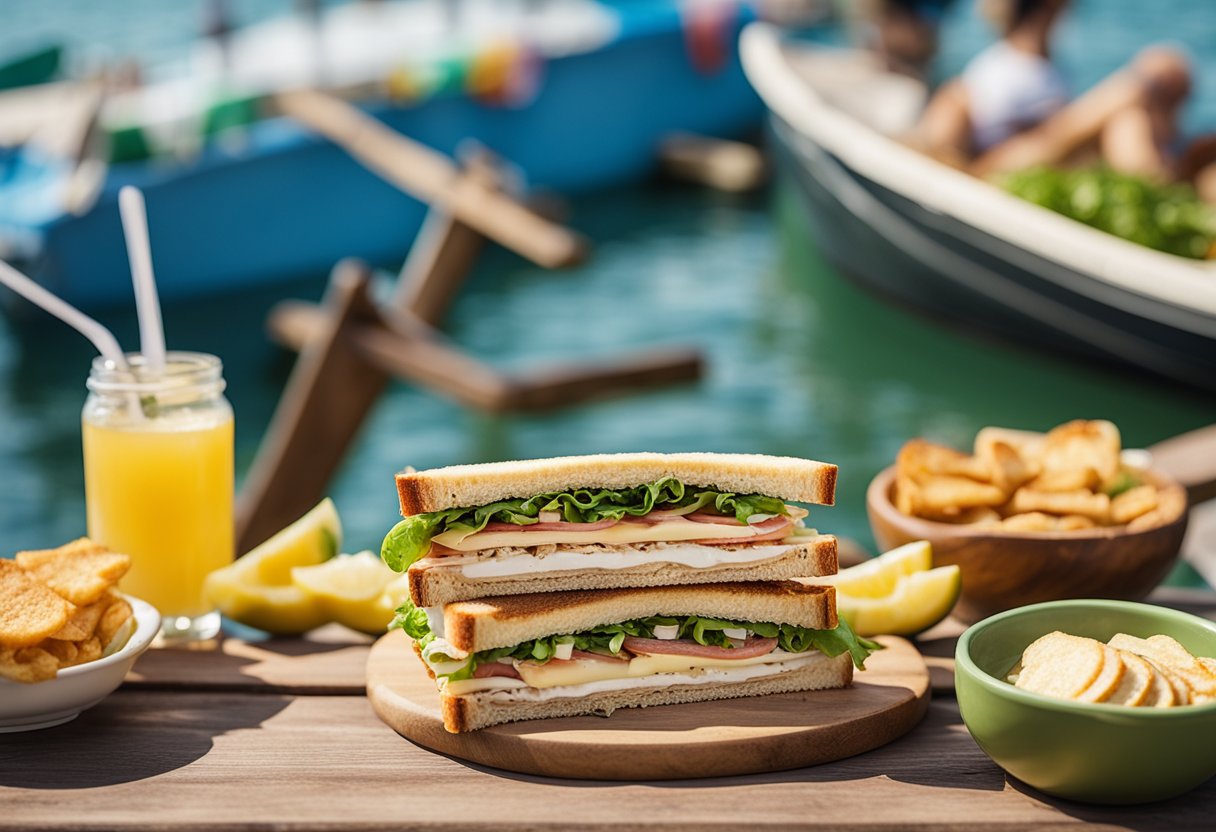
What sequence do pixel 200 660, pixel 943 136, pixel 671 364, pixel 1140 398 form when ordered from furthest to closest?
pixel 943 136 → pixel 1140 398 → pixel 671 364 → pixel 200 660

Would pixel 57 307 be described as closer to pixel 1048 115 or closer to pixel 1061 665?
pixel 1061 665

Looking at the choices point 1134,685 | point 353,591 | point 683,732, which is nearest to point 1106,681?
point 1134,685

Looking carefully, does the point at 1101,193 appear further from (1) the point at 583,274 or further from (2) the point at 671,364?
(1) the point at 583,274

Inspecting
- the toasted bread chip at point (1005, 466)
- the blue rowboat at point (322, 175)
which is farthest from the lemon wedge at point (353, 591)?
the blue rowboat at point (322, 175)

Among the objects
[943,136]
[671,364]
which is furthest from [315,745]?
[943,136]

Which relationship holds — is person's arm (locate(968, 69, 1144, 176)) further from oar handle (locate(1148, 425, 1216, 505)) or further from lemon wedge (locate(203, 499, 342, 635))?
lemon wedge (locate(203, 499, 342, 635))
